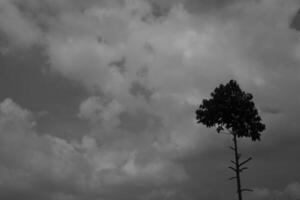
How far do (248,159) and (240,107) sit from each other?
19.6 ft

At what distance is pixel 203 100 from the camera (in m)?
60.3

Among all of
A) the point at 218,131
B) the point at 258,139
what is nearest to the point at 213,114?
the point at 218,131

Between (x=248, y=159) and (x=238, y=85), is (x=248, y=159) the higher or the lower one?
the lower one

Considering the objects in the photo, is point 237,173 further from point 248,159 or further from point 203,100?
point 203,100

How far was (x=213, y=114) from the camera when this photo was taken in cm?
5928

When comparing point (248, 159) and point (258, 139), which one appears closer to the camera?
point (248, 159)

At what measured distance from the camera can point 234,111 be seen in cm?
5872

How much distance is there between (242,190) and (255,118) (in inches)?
317

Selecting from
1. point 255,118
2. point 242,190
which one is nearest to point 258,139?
point 255,118

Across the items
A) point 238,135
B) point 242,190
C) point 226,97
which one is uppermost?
point 226,97

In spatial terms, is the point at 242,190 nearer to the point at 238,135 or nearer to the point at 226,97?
the point at 238,135

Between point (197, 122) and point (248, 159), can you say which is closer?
point (248, 159)

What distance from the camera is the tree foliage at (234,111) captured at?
58656 millimetres

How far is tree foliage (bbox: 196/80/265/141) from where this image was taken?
58.7 m
